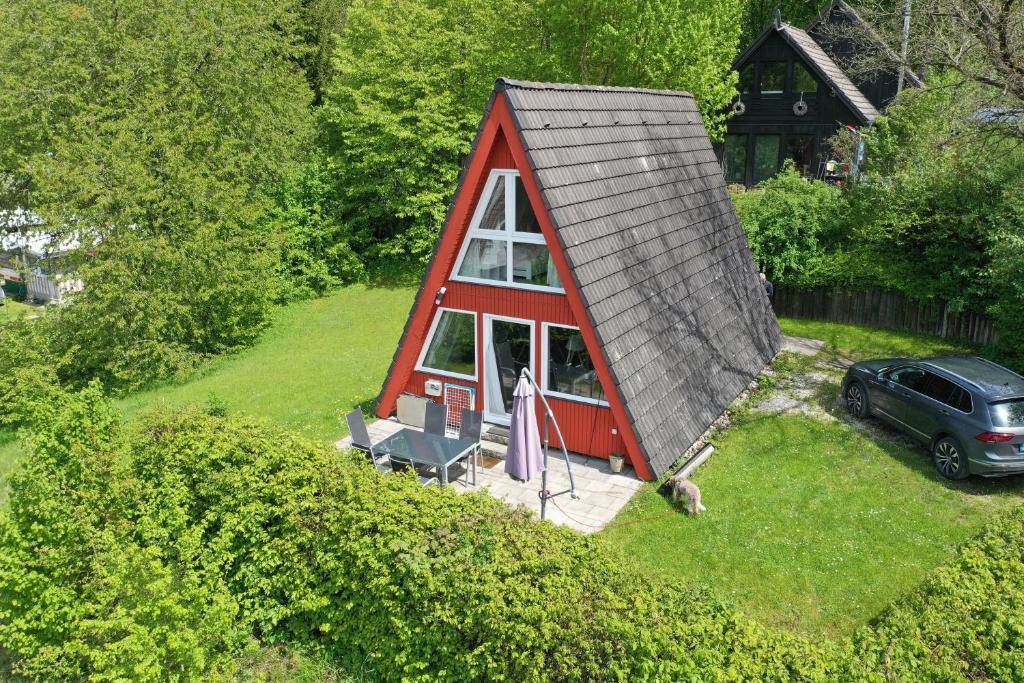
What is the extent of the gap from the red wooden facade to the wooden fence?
10.9 meters

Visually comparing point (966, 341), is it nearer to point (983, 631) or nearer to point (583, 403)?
point (583, 403)

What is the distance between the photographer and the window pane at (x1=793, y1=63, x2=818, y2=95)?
32025 millimetres

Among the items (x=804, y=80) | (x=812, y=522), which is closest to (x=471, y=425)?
(x=812, y=522)

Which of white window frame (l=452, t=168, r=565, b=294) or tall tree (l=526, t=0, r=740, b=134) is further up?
tall tree (l=526, t=0, r=740, b=134)

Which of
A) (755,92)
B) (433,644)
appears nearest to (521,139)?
(433,644)

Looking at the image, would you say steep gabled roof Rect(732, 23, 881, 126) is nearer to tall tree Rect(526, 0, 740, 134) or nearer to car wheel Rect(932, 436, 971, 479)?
tall tree Rect(526, 0, 740, 134)

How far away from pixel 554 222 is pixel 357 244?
18605mm

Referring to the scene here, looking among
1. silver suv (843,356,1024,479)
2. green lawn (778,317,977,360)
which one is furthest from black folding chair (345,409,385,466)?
green lawn (778,317,977,360)

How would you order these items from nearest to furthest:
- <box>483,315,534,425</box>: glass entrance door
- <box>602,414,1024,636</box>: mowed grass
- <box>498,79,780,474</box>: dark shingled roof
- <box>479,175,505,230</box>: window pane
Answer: <box>602,414,1024,636</box>: mowed grass, <box>498,79,780,474</box>: dark shingled roof, <box>479,175,505,230</box>: window pane, <box>483,315,534,425</box>: glass entrance door

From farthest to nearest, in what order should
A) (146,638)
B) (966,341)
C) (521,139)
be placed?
(966,341) < (521,139) < (146,638)

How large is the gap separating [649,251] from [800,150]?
77.0ft

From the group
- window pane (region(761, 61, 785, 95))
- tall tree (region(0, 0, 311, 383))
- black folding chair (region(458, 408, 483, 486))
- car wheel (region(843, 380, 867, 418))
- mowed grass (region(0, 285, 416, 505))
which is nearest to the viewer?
black folding chair (region(458, 408, 483, 486))

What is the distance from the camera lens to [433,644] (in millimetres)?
7484

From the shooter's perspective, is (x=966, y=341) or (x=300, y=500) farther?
(x=966, y=341)
